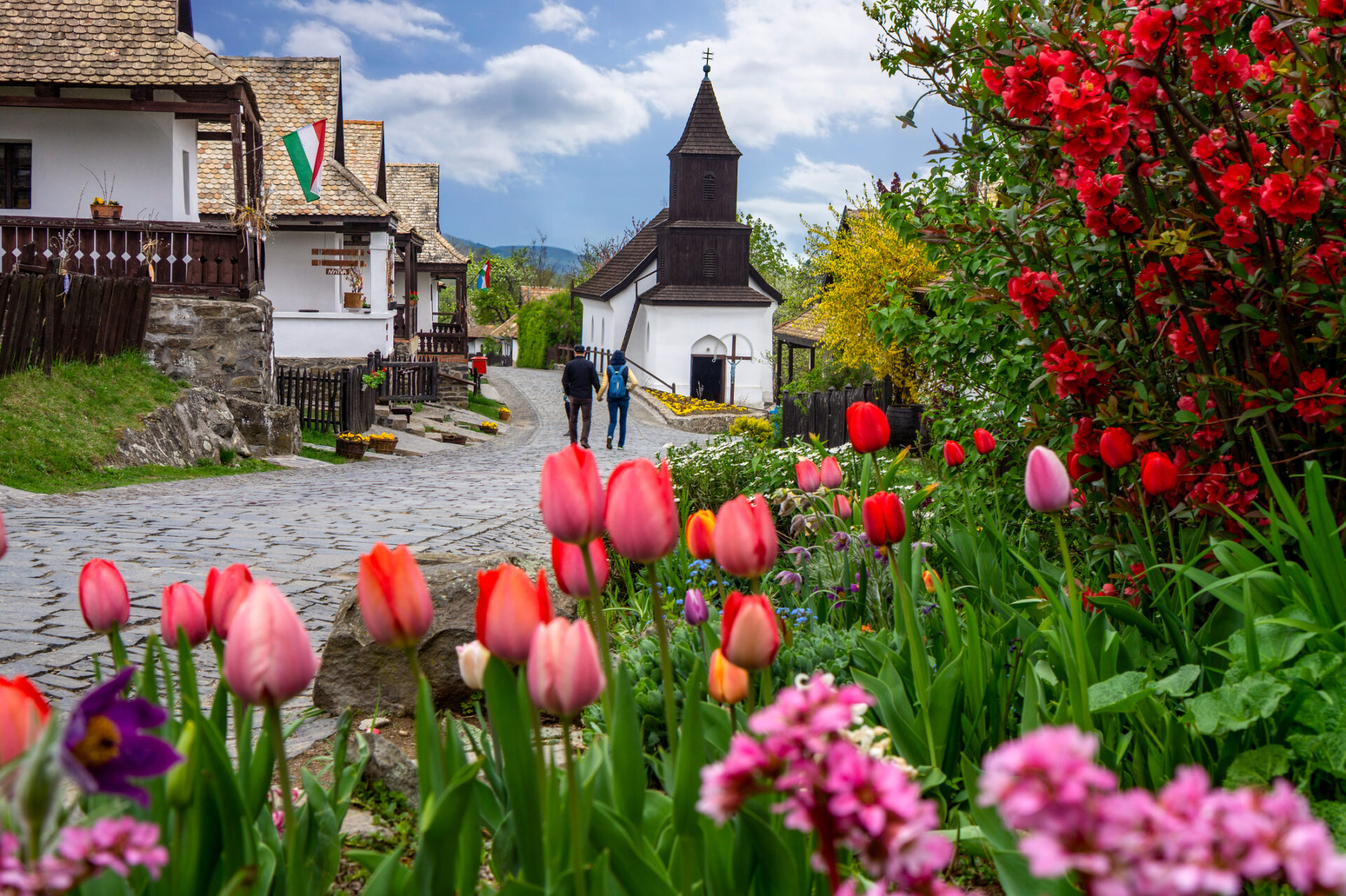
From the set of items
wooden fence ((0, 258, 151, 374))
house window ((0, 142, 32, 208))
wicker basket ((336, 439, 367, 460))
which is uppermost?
house window ((0, 142, 32, 208))

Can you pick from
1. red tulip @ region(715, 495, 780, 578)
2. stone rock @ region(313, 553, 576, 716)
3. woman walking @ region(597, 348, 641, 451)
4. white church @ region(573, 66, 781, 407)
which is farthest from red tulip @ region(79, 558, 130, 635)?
white church @ region(573, 66, 781, 407)

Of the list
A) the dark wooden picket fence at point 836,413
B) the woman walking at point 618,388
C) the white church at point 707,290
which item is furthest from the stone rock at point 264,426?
the white church at point 707,290

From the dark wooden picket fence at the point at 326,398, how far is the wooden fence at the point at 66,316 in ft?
14.4

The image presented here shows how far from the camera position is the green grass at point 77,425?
34.1 ft

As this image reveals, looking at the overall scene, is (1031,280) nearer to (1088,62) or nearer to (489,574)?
(1088,62)

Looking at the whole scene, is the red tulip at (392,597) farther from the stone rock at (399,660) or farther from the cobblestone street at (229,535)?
the stone rock at (399,660)

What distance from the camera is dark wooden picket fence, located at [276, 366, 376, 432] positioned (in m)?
19.5

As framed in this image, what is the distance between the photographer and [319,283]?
2459 cm

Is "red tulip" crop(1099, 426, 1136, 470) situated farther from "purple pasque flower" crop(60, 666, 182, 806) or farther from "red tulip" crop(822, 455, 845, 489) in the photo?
"purple pasque flower" crop(60, 666, 182, 806)

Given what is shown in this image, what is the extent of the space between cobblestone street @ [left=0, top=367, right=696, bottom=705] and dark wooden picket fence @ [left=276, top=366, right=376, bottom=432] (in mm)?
5139

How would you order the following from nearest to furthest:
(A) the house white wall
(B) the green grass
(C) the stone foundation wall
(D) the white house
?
(B) the green grass
(C) the stone foundation wall
(A) the house white wall
(D) the white house

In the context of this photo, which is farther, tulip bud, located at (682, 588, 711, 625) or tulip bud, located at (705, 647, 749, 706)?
tulip bud, located at (682, 588, 711, 625)

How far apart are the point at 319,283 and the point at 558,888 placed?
25192mm

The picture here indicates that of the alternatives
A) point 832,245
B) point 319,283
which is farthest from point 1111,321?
point 319,283
